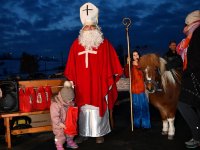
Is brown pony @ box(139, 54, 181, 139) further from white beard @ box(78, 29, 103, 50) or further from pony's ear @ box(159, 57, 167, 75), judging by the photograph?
white beard @ box(78, 29, 103, 50)

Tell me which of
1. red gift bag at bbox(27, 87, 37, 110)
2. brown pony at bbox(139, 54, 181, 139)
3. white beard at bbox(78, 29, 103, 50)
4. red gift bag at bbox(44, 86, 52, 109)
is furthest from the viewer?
red gift bag at bbox(44, 86, 52, 109)

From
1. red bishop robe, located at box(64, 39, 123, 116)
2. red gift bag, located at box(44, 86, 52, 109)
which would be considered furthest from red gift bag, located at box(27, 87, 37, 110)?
red bishop robe, located at box(64, 39, 123, 116)

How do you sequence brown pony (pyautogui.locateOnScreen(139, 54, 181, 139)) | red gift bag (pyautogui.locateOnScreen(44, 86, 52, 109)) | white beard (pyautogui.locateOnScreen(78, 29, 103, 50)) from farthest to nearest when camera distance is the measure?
red gift bag (pyautogui.locateOnScreen(44, 86, 52, 109)) < white beard (pyautogui.locateOnScreen(78, 29, 103, 50)) < brown pony (pyautogui.locateOnScreen(139, 54, 181, 139))

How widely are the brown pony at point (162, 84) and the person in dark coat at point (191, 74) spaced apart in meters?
0.50

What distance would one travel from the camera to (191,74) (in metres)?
4.89

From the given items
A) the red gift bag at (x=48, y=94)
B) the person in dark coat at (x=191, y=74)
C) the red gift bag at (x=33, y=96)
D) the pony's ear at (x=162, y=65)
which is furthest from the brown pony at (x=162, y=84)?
the red gift bag at (x=33, y=96)

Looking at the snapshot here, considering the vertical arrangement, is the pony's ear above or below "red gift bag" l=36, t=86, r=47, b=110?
above

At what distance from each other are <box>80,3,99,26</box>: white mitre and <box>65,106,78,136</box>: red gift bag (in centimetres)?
154

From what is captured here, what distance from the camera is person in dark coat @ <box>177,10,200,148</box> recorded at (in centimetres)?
469

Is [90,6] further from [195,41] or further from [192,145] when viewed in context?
[192,145]

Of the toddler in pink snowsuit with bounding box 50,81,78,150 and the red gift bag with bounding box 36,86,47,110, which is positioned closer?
the toddler in pink snowsuit with bounding box 50,81,78,150

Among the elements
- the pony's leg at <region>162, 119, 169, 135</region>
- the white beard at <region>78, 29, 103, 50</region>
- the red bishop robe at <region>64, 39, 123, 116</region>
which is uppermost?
the white beard at <region>78, 29, 103, 50</region>

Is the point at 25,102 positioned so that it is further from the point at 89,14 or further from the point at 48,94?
the point at 89,14

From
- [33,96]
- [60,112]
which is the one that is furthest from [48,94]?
[60,112]
